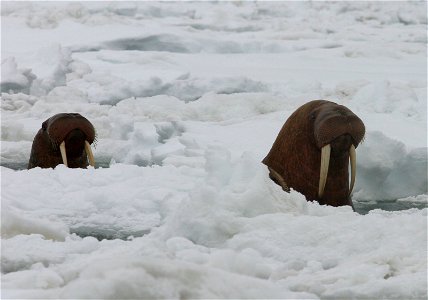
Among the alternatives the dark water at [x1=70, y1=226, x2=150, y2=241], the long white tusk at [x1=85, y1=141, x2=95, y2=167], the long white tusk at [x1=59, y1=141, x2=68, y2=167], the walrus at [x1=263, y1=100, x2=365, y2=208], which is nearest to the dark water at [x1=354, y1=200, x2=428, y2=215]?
the walrus at [x1=263, y1=100, x2=365, y2=208]

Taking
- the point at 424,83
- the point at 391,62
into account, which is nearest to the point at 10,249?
the point at 424,83

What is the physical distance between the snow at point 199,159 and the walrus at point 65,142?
0.78 metres

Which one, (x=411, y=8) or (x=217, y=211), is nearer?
(x=217, y=211)

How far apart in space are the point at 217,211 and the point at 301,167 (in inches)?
80.4

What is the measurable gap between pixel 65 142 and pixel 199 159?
→ 1.21 meters

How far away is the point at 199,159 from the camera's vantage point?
639cm

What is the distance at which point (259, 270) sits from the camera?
8.07 ft

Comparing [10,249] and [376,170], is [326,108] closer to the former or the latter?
[376,170]

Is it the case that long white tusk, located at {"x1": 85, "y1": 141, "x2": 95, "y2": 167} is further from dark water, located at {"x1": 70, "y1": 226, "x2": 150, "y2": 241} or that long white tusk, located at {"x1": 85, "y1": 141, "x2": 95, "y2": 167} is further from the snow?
dark water, located at {"x1": 70, "y1": 226, "x2": 150, "y2": 241}

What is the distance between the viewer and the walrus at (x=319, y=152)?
4.73 metres

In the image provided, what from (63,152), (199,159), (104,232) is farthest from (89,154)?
(104,232)

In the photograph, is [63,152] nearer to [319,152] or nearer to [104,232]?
[319,152]

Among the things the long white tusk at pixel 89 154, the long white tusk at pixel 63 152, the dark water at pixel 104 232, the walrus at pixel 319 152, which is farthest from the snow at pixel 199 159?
the long white tusk at pixel 63 152

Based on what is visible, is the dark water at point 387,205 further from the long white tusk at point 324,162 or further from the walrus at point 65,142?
the walrus at point 65,142
